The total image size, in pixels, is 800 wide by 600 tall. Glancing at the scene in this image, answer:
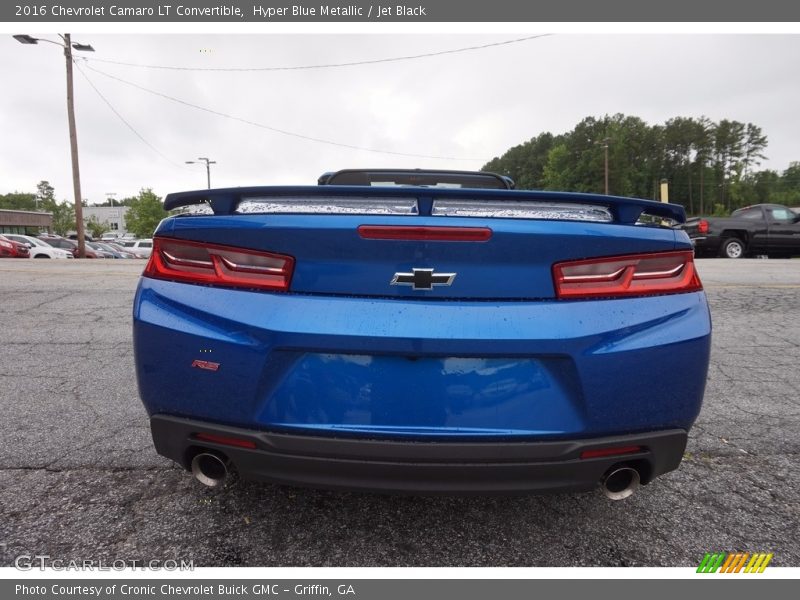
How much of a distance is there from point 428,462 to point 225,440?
660mm

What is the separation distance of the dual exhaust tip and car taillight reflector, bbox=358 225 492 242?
34.6 inches

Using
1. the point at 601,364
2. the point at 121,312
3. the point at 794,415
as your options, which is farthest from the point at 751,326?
the point at 121,312

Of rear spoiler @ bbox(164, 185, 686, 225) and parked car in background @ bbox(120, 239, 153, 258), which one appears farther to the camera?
parked car in background @ bbox(120, 239, 153, 258)


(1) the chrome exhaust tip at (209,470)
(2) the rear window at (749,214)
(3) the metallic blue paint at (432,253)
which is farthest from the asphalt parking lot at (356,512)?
(2) the rear window at (749,214)

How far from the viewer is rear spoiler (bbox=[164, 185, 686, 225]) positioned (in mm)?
1539

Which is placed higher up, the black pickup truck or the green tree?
the green tree

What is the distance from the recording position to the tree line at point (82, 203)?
65.2 m

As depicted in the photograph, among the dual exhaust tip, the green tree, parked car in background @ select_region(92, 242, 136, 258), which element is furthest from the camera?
the green tree

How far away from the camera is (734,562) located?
5.55 feet

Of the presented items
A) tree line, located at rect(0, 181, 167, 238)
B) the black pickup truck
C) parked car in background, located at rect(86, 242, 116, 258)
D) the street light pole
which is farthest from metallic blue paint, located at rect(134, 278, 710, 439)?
tree line, located at rect(0, 181, 167, 238)

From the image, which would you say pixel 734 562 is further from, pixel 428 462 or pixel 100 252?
pixel 100 252

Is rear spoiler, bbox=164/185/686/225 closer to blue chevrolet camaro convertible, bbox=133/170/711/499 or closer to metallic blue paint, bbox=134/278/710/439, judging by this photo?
blue chevrolet camaro convertible, bbox=133/170/711/499

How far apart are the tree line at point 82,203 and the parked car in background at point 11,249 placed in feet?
53.0

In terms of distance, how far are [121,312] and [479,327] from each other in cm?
545
